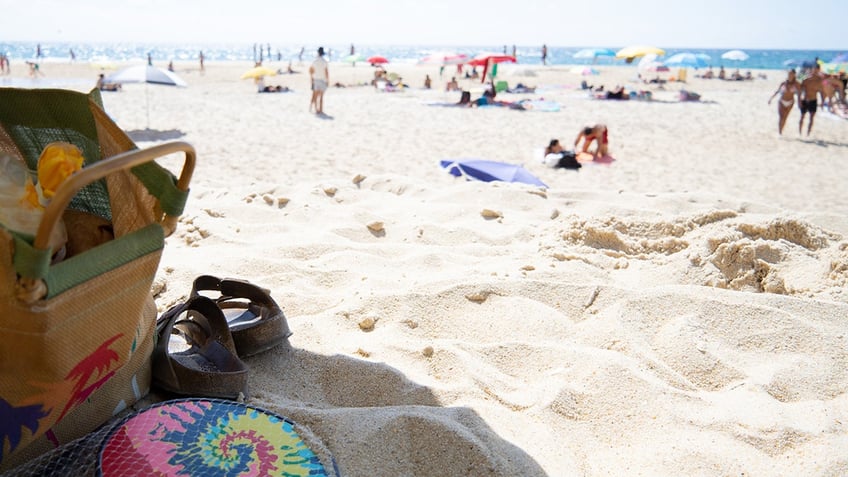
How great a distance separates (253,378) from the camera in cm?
200

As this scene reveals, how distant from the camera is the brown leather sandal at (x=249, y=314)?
2074mm

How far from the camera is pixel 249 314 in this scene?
2256mm

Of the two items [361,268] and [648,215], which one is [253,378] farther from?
[648,215]

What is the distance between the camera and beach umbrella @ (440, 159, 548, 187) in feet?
18.1

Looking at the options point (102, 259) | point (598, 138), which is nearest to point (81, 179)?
point (102, 259)

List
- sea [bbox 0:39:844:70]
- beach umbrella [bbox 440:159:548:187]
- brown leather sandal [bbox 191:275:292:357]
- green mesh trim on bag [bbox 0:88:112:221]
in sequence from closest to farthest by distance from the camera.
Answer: green mesh trim on bag [bbox 0:88:112:221], brown leather sandal [bbox 191:275:292:357], beach umbrella [bbox 440:159:548:187], sea [bbox 0:39:844:70]

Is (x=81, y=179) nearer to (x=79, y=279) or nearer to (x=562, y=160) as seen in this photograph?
(x=79, y=279)

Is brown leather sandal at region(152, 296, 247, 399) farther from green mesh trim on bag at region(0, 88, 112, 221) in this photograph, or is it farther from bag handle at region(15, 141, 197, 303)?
bag handle at region(15, 141, 197, 303)

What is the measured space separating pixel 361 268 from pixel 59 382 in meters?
1.75

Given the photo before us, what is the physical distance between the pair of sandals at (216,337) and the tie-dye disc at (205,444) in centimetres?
13

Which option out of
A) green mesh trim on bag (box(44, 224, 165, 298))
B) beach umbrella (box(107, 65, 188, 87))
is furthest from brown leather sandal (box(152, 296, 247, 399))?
beach umbrella (box(107, 65, 188, 87))

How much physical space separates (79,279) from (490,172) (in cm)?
472

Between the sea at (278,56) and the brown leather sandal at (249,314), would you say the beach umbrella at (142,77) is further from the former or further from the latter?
the sea at (278,56)

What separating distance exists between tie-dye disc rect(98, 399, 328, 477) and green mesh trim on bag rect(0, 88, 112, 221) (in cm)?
61
